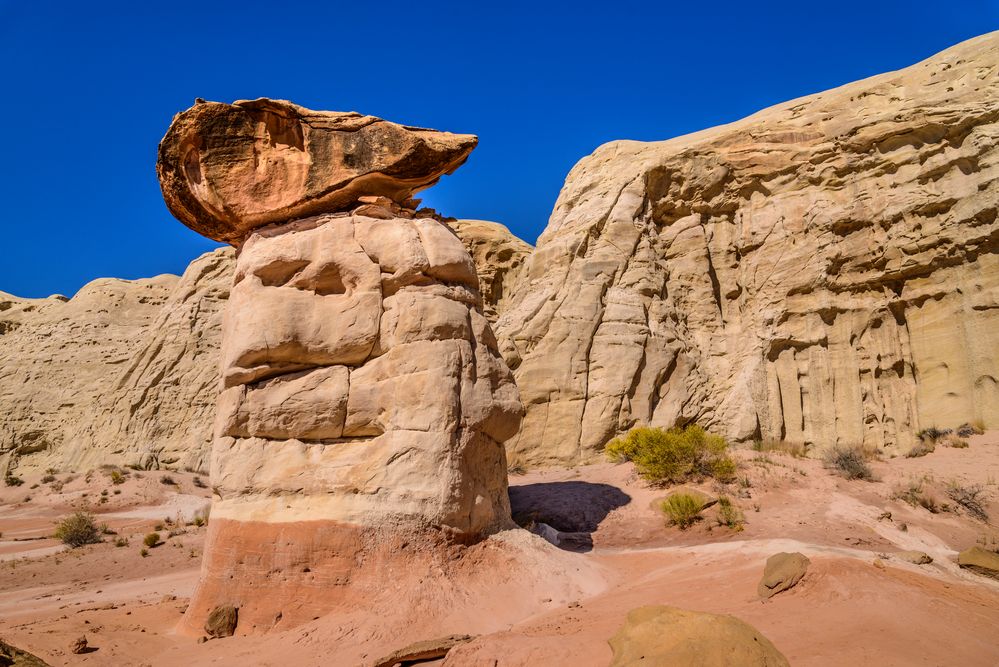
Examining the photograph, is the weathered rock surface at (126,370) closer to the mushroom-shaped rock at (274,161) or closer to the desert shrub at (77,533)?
the desert shrub at (77,533)

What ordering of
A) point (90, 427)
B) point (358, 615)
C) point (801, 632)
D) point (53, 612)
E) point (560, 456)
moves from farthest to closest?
point (90, 427) < point (560, 456) < point (53, 612) < point (358, 615) < point (801, 632)

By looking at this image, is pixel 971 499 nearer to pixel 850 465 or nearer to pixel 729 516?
pixel 850 465

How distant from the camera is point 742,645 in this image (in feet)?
10.8

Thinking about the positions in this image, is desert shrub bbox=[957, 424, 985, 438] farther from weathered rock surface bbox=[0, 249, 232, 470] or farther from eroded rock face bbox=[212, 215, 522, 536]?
weathered rock surface bbox=[0, 249, 232, 470]

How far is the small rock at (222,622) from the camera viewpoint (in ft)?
19.1

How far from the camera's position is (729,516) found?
343 inches

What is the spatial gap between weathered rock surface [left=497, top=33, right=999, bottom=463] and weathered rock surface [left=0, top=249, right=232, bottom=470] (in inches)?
531

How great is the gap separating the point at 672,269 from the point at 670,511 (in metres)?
10.4

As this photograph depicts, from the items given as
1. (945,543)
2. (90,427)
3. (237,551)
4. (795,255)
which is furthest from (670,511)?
(90,427)

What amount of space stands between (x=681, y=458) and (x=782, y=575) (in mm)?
6636

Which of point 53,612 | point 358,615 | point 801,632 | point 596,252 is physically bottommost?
point 53,612

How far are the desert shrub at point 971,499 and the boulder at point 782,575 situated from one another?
5593 millimetres

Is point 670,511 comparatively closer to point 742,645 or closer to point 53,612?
point 742,645

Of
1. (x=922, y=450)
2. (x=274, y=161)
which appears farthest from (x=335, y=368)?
(x=922, y=450)
